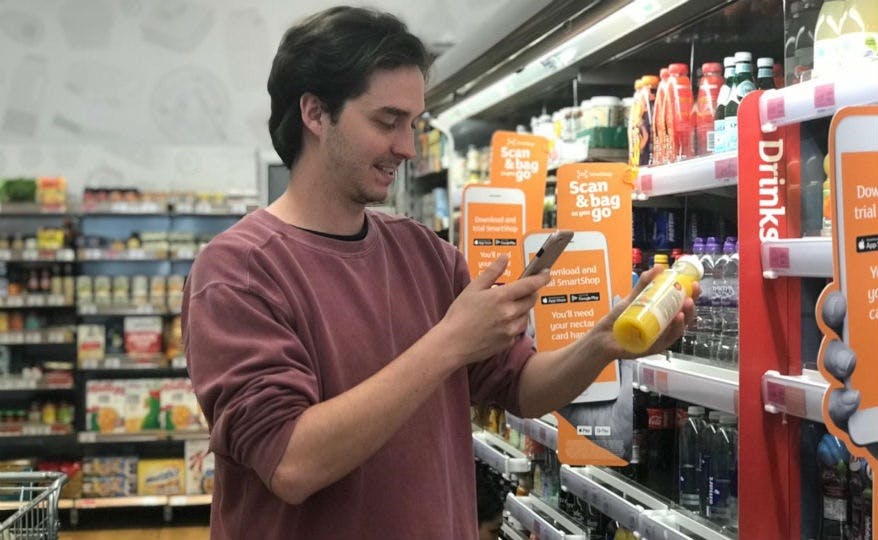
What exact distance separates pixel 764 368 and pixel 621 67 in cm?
187

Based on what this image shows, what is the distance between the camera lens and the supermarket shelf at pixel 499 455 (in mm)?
4312

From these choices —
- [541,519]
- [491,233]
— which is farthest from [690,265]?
[541,519]

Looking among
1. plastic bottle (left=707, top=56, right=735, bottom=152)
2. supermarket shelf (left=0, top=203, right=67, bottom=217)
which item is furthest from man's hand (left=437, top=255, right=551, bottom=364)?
supermarket shelf (left=0, top=203, right=67, bottom=217)

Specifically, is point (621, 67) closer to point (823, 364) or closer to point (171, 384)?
point (823, 364)

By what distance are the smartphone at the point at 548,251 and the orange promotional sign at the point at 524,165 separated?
2.08 metres

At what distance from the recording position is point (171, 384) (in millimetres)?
7441

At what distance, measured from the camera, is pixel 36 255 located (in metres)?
7.29

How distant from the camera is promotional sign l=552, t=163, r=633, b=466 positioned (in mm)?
2955

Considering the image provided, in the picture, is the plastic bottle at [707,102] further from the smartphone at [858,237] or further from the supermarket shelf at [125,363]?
the supermarket shelf at [125,363]

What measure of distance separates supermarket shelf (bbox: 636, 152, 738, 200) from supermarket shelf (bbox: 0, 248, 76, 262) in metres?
5.36

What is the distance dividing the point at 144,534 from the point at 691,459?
501cm

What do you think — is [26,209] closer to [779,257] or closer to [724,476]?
[724,476]

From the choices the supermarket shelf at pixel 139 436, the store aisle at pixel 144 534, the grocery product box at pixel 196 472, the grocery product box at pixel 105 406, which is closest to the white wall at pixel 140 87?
the grocery product box at pixel 105 406

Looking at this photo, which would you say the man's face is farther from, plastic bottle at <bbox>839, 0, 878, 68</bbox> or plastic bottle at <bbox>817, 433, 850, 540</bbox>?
plastic bottle at <bbox>817, 433, 850, 540</bbox>
